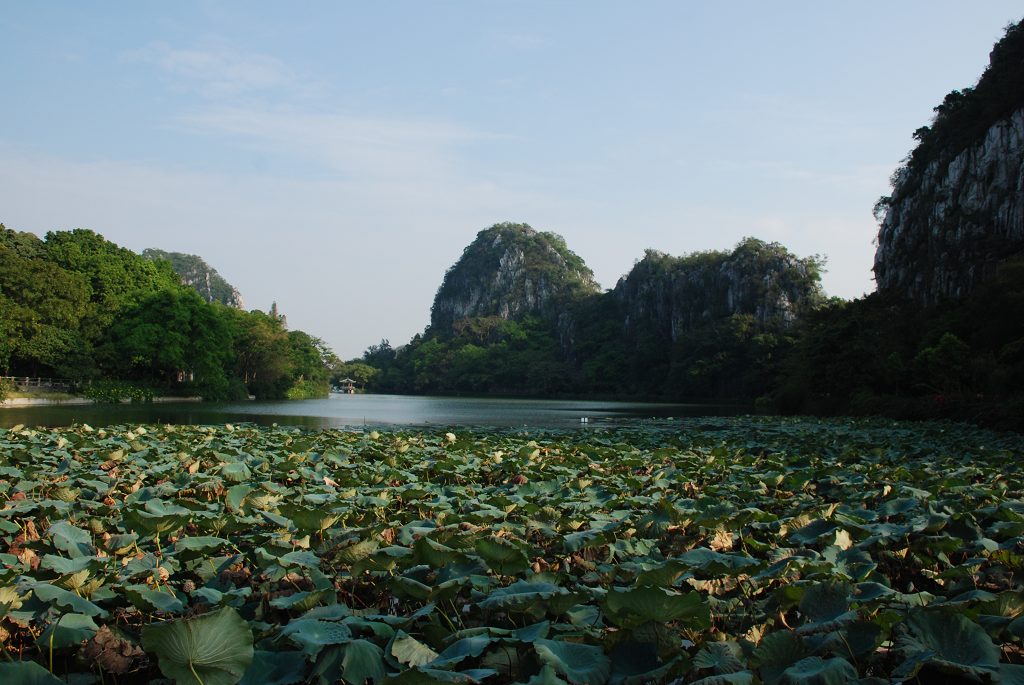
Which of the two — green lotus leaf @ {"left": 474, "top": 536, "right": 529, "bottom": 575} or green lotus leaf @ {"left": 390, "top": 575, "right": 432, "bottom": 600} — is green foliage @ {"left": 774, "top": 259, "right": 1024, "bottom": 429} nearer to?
green lotus leaf @ {"left": 474, "top": 536, "right": 529, "bottom": 575}

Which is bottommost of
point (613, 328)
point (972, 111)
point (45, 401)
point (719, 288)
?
point (45, 401)

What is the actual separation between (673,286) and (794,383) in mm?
42572

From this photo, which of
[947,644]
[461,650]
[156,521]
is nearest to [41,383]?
[156,521]

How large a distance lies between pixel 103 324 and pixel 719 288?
4741 cm

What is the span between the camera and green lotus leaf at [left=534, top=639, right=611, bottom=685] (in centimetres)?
166

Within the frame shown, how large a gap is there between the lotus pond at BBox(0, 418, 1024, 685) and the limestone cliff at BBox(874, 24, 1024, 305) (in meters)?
18.3

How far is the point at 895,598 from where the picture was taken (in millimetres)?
2182

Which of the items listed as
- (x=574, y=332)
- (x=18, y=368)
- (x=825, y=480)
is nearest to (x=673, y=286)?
(x=574, y=332)

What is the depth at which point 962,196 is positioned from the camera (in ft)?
71.4

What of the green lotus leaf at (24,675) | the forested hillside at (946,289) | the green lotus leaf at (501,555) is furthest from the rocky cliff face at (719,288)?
the green lotus leaf at (24,675)

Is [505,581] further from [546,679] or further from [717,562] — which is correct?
[546,679]

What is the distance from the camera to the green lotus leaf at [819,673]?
60.2 inches

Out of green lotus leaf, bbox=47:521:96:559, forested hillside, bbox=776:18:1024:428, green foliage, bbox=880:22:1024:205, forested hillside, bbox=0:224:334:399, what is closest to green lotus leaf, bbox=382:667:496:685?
green lotus leaf, bbox=47:521:96:559

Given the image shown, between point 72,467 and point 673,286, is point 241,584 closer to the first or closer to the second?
point 72,467
